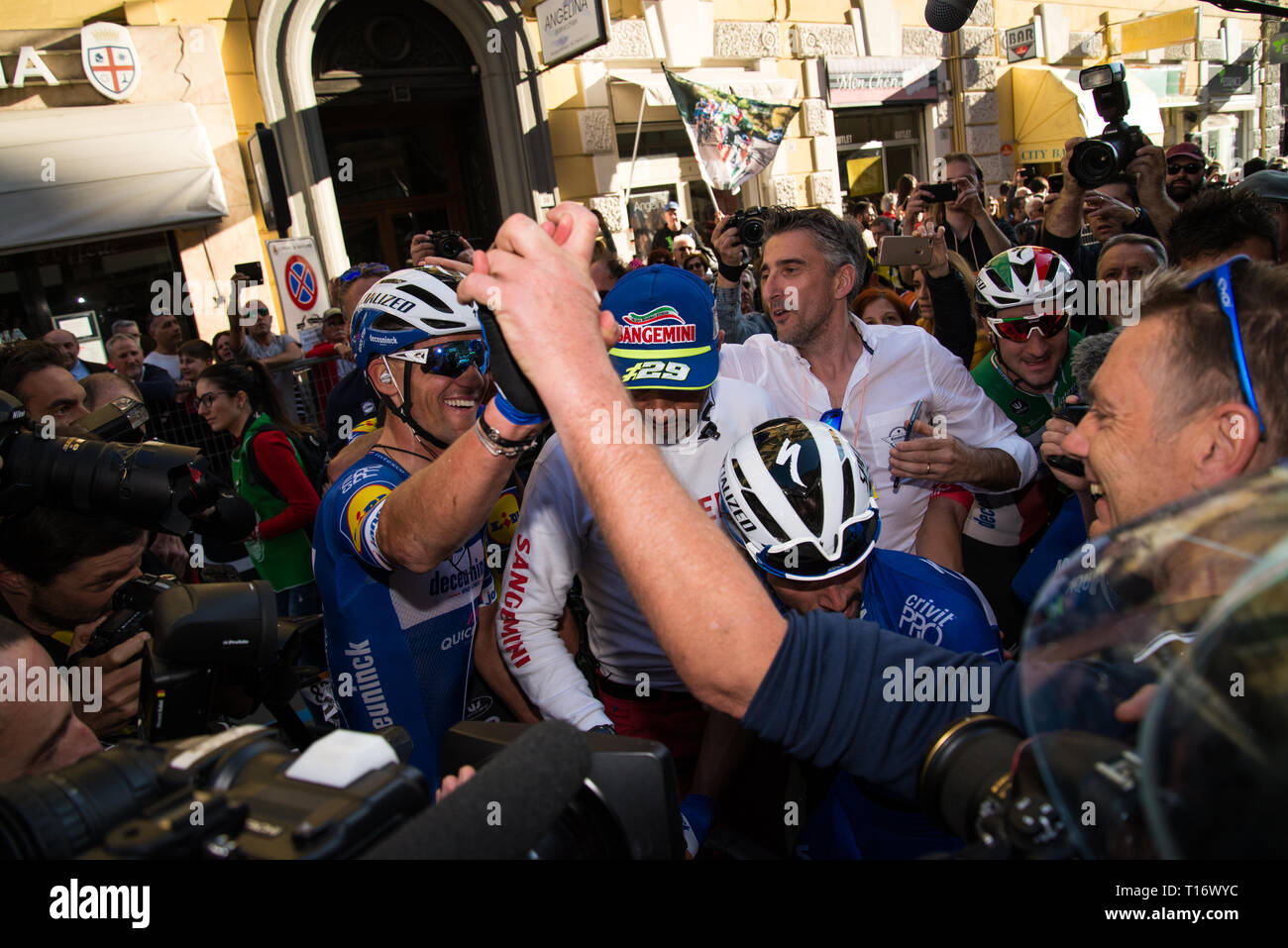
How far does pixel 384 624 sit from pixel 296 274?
5.88 meters

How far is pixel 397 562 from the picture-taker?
184 cm

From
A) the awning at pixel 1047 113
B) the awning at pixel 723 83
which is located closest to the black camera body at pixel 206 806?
the awning at pixel 723 83

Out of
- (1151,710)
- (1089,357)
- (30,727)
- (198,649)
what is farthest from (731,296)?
(1151,710)

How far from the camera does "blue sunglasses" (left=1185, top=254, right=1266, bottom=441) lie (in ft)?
3.65

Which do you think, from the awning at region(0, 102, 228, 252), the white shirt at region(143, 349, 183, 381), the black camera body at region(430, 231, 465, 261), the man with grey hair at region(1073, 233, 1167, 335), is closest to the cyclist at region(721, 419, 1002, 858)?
the man with grey hair at region(1073, 233, 1167, 335)

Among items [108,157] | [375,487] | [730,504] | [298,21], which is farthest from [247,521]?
[298,21]

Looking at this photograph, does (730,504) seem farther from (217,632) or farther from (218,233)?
(218,233)

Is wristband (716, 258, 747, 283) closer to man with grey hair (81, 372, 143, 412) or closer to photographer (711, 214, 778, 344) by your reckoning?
photographer (711, 214, 778, 344)

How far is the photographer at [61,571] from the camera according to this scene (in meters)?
1.86

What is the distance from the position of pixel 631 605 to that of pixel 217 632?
1.14 meters

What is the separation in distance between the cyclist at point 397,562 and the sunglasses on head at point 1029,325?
2.28 metres

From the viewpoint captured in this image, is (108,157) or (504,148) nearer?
(108,157)

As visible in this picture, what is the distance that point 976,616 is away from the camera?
180 centimetres

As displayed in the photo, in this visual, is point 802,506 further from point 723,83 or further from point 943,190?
point 723,83
